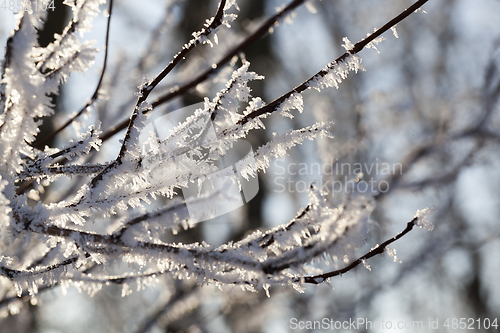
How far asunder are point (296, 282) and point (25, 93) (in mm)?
737

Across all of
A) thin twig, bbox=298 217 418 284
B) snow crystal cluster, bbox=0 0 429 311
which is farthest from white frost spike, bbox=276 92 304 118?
thin twig, bbox=298 217 418 284

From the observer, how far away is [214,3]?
4.67 meters

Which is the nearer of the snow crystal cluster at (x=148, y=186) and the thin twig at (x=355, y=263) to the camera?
the snow crystal cluster at (x=148, y=186)

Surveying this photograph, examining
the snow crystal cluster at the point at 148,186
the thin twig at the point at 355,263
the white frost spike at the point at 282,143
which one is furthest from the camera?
the white frost spike at the point at 282,143

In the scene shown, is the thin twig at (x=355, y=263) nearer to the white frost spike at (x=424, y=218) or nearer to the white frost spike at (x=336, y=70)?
the white frost spike at (x=424, y=218)

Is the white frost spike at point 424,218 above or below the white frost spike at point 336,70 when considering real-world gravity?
below

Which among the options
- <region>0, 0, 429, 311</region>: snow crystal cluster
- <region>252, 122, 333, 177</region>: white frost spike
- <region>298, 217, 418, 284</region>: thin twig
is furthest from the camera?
<region>252, 122, 333, 177</region>: white frost spike

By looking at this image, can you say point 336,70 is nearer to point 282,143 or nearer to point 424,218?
point 282,143

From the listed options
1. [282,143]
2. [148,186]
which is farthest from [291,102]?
[148,186]

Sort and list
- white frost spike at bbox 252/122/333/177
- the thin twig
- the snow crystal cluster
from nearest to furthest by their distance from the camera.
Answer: the snow crystal cluster, the thin twig, white frost spike at bbox 252/122/333/177

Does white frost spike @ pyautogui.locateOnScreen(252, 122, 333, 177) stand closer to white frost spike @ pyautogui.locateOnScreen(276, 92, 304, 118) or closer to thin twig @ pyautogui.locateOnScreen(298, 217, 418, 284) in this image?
white frost spike @ pyautogui.locateOnScreen(276, 92, 304, 118)

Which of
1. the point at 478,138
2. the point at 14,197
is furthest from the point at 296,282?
the point at 478,138

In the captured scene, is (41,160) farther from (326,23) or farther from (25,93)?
(326,23)

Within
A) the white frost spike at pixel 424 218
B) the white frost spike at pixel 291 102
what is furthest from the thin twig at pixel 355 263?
the white frost spike at pixel 291 102
